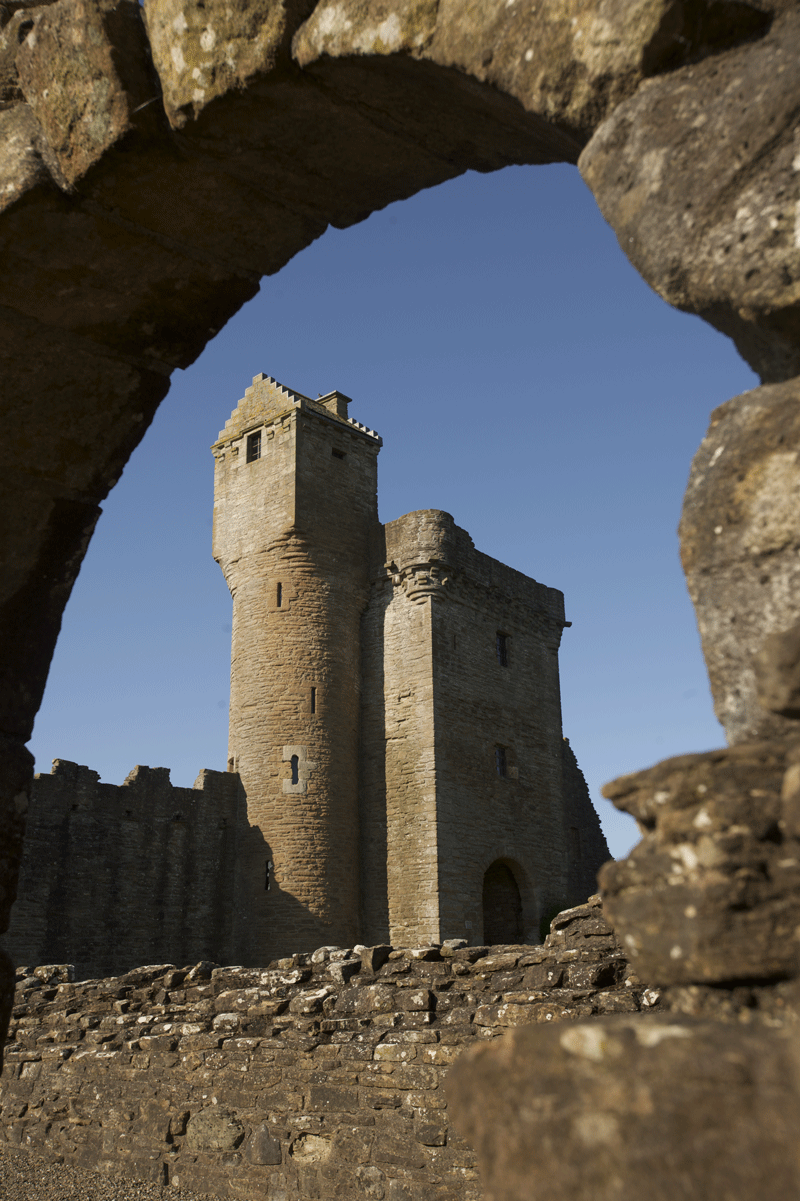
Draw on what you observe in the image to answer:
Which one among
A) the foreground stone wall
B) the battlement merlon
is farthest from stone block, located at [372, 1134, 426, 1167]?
the battlement merlon

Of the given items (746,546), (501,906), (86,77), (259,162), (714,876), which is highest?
(501,906)

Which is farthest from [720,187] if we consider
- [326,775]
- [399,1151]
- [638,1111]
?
[326,775]

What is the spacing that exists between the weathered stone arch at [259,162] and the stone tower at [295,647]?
15.3 m

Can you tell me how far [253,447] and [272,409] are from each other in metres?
1.01

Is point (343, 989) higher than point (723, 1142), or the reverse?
point (343, 989)

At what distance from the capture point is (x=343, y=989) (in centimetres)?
620

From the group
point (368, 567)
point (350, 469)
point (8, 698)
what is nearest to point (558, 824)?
point (368, 567)

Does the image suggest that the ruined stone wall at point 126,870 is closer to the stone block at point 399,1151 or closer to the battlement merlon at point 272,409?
the battlement merlon at point 272,409

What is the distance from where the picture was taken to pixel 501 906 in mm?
20156

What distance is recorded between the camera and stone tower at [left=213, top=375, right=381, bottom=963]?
17766 mm

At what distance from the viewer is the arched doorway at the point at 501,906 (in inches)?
781

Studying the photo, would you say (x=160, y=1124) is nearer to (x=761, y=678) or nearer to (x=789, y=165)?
(x=761, y=678)

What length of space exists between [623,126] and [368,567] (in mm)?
19104

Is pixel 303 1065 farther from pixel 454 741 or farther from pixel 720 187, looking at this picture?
pixel 454 741
